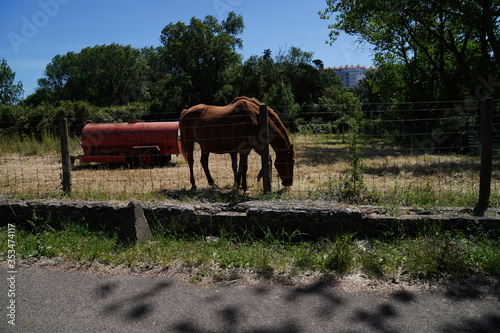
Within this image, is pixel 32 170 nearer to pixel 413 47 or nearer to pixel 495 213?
pixel 495 213

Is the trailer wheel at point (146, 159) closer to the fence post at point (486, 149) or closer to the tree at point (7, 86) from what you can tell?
the fence post at point (486, 149)

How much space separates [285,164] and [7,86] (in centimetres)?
6722

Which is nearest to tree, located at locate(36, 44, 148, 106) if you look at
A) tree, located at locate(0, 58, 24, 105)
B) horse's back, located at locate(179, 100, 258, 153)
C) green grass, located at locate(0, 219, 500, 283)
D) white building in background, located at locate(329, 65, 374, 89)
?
tree, located at locate(0, 58, 24, 105)

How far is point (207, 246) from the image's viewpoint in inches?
173

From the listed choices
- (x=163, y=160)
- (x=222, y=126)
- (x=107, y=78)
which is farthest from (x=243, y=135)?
(x=107, y=78)

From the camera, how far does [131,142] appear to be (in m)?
10.8

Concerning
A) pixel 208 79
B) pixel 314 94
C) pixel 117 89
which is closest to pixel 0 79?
pixel 117 89

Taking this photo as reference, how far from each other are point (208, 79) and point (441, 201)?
129 feet

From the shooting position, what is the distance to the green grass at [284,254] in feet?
11.8

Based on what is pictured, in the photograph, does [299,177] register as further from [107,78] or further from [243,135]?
[107,78]

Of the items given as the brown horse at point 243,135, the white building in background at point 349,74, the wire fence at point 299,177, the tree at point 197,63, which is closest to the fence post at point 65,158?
the wire fence at point 299,177

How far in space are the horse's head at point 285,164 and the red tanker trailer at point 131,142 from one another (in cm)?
480

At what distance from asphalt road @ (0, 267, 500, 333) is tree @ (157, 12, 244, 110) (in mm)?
38657

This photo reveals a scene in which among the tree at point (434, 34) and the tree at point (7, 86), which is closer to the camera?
the tree at point (434, 34)
